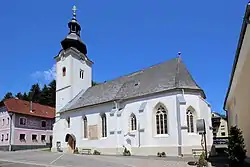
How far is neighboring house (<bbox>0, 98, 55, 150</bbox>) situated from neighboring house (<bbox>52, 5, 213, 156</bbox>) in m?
8.81

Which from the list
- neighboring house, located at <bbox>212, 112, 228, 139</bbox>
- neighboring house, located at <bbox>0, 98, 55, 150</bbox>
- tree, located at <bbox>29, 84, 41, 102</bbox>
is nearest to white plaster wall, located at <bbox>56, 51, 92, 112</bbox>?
neighboring house, located at <bbox>0, 98, 55, 150</bbox>

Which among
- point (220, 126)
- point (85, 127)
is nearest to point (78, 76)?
point (85, 127)

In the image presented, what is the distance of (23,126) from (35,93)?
116 ft

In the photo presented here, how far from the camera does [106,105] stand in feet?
101

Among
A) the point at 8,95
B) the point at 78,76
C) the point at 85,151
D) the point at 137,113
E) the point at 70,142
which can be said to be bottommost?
the point at 85,151

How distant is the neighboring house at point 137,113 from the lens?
25156 millimetres

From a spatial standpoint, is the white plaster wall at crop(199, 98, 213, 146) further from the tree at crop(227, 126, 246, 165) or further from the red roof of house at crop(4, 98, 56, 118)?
the red roof of house at crop(4, 98, 56, 118)

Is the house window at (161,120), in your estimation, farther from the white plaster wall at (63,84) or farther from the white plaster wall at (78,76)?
the white plaster wall at (63,84)

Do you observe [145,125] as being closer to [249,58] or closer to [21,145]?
[249,58]

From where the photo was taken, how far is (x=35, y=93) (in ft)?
254

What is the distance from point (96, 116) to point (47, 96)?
152ft

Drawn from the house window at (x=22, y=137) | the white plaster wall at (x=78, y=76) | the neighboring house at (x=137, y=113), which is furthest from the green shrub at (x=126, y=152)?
the house window at (x=22, y=137)

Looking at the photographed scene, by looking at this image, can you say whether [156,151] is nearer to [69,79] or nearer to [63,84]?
[69,79]

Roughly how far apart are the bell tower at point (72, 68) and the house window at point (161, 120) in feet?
54.6
